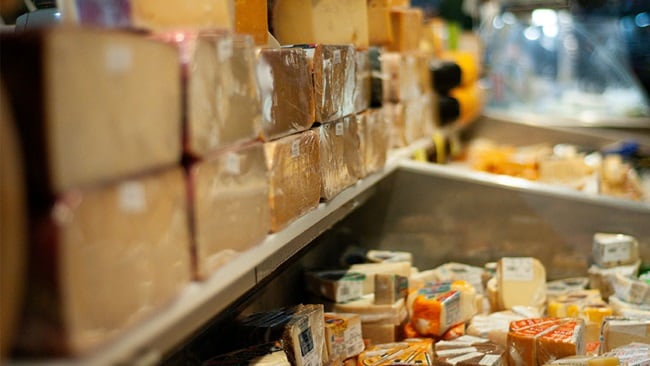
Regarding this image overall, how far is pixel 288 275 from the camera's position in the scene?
112 inches

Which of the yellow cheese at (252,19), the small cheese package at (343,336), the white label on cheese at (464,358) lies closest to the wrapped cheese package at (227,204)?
the yellow cheese at (252,19)

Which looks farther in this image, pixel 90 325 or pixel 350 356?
pixel 350 356

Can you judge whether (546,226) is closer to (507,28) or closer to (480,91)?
(480,91)

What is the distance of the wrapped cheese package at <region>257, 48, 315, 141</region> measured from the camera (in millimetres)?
1776

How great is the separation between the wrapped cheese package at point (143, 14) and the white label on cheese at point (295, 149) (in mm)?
403

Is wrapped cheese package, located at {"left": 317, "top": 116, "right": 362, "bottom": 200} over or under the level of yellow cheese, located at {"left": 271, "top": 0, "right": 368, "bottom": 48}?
under

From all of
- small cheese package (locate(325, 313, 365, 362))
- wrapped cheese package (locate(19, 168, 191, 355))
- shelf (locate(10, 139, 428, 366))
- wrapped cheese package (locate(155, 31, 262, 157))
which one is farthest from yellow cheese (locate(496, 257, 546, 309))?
wrapped cheese package (locate(19, 168, 191, 355))

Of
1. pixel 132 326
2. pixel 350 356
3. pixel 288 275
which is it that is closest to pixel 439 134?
pixel 288 275

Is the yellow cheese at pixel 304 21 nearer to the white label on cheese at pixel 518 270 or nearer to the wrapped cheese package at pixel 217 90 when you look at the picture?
the wrapped cheese package at pixel 217 90

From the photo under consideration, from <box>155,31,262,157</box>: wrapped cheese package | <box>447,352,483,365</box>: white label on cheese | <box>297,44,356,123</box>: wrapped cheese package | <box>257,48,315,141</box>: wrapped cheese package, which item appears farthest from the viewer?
<box>447,352,483,365</box>: white label on cheese

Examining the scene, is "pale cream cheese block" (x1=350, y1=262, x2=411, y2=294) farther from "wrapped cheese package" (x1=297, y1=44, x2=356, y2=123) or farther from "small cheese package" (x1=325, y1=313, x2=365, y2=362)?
"wrapped cheese package" (x1=297, y1=44, x2=356, y2=123)

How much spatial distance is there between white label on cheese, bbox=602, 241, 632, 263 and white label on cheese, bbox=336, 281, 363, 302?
Result: 1.02 m

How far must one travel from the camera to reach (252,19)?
1995 mm

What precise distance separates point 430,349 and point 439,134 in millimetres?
2035
